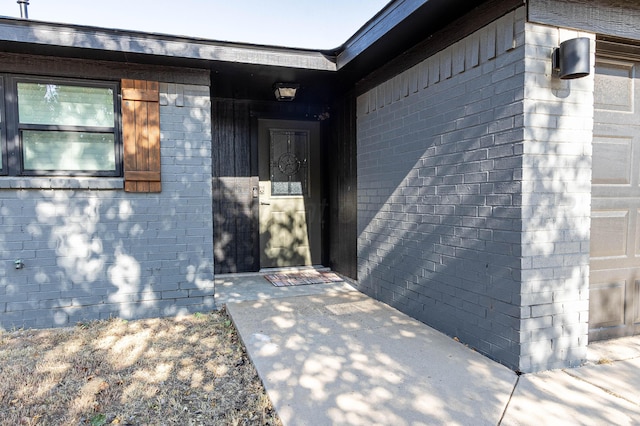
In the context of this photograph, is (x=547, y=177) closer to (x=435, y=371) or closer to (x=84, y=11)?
(x=435, y=371)

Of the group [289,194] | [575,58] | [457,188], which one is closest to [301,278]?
[289,194]

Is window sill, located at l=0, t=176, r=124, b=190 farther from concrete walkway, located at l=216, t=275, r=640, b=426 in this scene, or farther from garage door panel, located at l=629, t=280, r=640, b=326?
garage door panel, located at l=629, t=280, r=640, b=326

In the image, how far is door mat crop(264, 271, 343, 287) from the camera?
4.52 meters

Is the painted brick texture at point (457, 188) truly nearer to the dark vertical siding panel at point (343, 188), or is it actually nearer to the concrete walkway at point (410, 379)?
the concrete walkway at point (410, 379)

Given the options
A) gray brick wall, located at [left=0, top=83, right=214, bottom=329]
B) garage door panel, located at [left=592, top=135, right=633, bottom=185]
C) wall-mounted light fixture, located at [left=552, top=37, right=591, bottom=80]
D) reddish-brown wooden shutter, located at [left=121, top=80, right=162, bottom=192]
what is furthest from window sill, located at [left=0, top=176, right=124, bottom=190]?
garage door panel, located at [left=592, top=135, right=633, bottom=185]

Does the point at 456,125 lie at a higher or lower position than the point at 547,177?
higher

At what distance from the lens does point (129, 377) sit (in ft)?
7.68

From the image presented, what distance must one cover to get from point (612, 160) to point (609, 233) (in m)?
0.51

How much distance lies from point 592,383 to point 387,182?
219 cm

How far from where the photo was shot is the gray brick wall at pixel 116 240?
10.5 ft

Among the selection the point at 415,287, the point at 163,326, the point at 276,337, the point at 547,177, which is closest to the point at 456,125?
the point at 547,177

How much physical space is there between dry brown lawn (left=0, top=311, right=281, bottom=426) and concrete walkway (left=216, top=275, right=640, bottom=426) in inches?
6.9

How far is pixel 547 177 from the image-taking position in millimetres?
2221

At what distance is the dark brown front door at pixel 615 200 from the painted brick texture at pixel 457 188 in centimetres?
77
